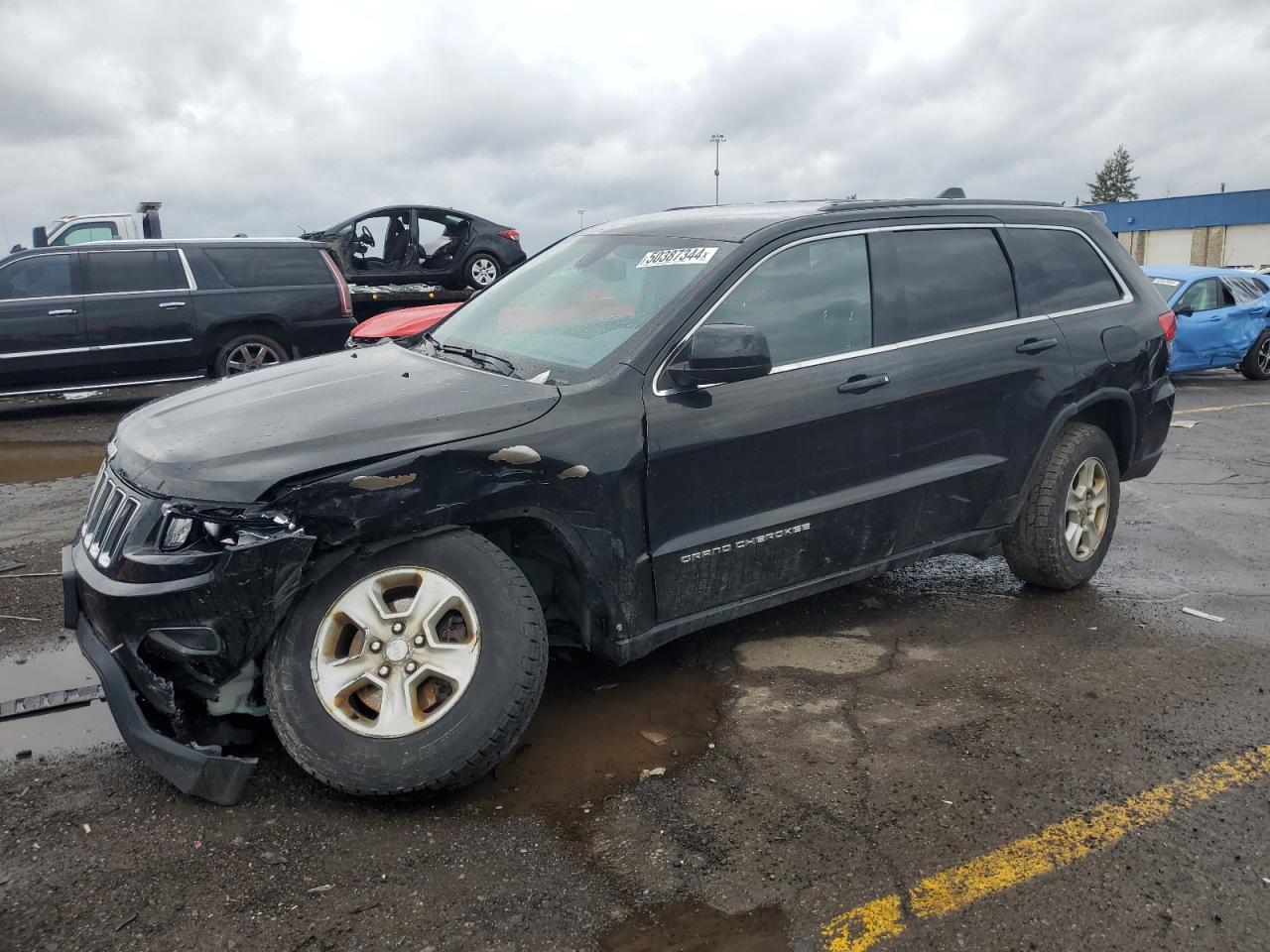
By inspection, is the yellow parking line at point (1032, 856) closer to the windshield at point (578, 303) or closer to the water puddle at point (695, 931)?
the water puddle at point (695, 931)

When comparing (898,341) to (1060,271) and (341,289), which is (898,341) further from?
(341,289)

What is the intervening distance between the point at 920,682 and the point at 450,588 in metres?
Answer: 1.95

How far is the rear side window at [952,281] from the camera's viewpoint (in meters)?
4.11

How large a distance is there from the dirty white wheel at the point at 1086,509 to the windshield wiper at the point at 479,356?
107 inches

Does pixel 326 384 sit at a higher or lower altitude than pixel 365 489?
higher

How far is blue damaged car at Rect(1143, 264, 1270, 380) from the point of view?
13352 millimetres

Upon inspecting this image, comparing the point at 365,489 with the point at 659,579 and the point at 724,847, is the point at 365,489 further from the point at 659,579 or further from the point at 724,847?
the point at 724,847

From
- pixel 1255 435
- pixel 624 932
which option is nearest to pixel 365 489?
pixel 624 932

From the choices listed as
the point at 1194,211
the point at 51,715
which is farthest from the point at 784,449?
the point at 1194,211

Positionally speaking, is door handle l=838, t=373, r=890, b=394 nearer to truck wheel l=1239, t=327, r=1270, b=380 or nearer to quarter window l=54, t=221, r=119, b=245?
truck wheel l=1239, t=327, r=1270, b=380

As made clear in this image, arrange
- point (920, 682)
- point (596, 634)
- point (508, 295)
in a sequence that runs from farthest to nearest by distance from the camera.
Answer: point (508, 295)
point (920, 682)
point (596, 634)

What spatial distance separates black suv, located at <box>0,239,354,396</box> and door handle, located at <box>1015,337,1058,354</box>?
850 centimetres

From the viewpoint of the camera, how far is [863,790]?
10.1 feet

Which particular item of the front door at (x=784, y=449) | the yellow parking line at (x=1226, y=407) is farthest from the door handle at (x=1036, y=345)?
the yellow parking line at (x=1226, y=407)
